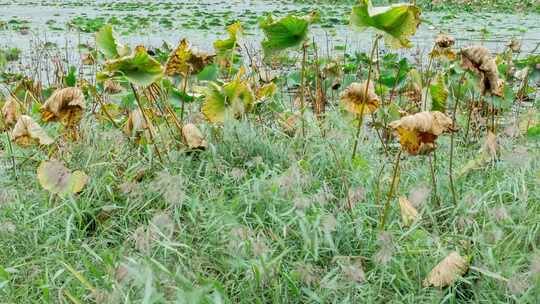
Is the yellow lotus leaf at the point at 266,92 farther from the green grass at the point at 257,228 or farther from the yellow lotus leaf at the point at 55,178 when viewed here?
the yellow lotus leaf at the point at 55,178

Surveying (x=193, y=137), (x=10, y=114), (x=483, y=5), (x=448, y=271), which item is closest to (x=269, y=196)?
(x=193, y=137)

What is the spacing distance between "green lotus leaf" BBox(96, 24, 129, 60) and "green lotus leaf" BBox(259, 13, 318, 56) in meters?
0.43

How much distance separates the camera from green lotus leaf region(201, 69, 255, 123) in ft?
7.58

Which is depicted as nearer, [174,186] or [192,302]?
[192,302]

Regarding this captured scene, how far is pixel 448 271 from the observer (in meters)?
1.52

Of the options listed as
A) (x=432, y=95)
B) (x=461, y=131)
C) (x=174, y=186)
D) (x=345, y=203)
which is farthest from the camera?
(x=461, y=131)

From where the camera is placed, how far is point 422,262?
168cm

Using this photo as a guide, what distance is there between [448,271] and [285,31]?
3.01ft

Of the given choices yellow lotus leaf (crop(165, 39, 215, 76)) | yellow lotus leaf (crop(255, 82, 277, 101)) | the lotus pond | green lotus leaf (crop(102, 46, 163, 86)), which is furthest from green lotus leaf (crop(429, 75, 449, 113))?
green lotus leaf (crop(102, 46, 163, 86))

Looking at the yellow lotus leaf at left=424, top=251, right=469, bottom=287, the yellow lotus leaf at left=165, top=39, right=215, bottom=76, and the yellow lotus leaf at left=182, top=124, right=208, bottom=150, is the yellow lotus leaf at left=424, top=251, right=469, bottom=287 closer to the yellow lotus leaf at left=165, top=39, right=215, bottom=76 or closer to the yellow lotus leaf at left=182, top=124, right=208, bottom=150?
the yellow lotus leaf at left=182, top=124, right=208, bottom=150

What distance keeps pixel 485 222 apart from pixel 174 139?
109cm

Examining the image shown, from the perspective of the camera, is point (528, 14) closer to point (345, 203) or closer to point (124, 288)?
point (345, 203)

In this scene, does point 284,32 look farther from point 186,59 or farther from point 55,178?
point 55,178

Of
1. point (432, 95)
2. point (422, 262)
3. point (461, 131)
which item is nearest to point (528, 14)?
Result: point (461, 131)
